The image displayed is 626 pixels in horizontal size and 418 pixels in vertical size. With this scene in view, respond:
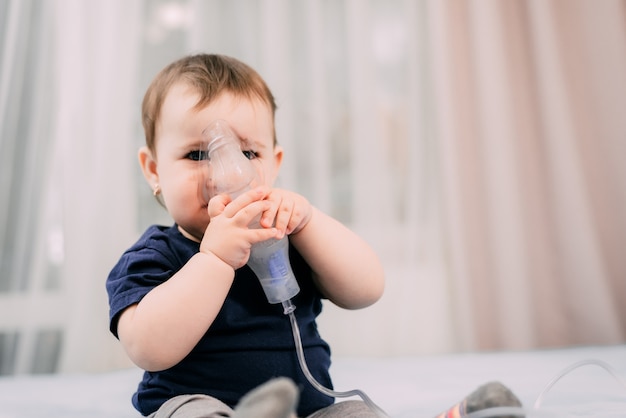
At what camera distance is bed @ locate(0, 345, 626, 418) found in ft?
2.97

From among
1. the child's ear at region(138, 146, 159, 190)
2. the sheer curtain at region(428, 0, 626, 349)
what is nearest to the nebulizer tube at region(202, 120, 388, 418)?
the child's ear at region(138, 146, 159, 190)

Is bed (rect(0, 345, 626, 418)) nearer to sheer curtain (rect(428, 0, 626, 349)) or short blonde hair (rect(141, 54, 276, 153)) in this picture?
sheer curtain (rect(428, 0, 626, 349))

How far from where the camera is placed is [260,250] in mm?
752

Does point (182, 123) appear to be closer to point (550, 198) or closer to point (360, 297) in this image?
point (360, 297)

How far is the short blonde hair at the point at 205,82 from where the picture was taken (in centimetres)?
85

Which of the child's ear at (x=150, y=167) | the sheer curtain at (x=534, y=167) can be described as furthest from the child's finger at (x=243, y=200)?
the sheer curtain at (x=534, y=167)

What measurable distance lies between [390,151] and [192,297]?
1.07 meters

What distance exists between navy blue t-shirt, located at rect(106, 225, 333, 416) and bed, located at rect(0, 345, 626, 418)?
0.55 feet

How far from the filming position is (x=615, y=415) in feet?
2.54

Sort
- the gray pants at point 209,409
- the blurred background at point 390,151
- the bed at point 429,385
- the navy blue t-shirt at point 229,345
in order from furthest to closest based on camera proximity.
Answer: the blurred background at point 390,151, the bed at point 429,385, the navy blue t-shirt at point 229,345, the gray pants at point 209,409

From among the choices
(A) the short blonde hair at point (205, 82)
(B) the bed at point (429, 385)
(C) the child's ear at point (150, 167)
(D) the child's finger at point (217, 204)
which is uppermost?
(A) the short blonde hair at point (205, 82)

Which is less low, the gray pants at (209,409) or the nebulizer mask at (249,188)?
the nebulizer mask at (249,188)

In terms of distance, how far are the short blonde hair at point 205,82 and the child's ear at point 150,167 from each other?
0.02 metres

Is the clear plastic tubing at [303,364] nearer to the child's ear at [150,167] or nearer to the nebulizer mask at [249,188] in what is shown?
the nebulizer mask at [249,188]
